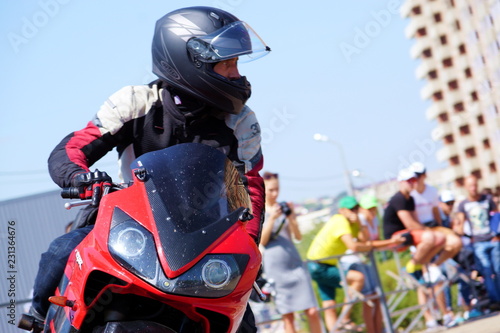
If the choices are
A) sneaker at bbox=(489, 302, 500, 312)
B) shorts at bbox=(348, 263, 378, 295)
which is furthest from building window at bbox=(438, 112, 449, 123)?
shorts at bbox=(348, 263, 378, 295)

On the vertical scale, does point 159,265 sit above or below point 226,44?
below

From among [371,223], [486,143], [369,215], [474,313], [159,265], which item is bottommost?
[486,143]

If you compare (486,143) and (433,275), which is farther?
(486,143)

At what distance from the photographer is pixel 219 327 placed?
10.0 ft

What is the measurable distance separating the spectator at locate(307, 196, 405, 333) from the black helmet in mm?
4529

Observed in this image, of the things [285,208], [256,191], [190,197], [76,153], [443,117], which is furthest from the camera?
[443,117]

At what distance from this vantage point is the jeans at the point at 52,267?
3477 mm

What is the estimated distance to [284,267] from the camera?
26.1 feet

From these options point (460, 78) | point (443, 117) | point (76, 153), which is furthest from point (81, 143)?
point (443, 117)

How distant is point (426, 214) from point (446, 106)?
8770 centimetres

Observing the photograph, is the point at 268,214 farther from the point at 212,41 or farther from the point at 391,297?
the point at 212,41

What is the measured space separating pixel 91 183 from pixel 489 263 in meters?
8.35

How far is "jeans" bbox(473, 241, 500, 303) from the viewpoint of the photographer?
10.4 m

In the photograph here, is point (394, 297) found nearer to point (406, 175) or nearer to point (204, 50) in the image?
point (406, 175)
